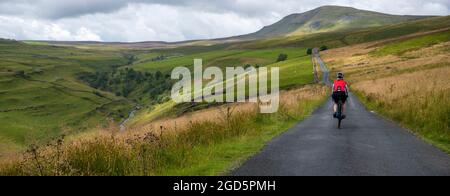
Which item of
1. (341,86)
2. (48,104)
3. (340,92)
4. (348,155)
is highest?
(341,86)

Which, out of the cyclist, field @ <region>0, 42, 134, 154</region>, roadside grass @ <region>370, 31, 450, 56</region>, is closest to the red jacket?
the cyclist

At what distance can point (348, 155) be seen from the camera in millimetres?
12531

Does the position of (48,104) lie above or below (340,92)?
below

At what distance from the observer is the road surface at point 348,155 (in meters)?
10.5

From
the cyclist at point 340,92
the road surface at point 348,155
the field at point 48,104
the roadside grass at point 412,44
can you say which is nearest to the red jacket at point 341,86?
the cyclist at point 340,92

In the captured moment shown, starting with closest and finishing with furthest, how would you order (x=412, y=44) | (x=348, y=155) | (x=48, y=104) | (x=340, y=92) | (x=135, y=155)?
(x=135, y=155) → (x=348, y=155) → (x=340, y=92) → (x=412, y=44) → (x=48, y=104)

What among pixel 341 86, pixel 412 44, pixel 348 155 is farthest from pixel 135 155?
pixel 412 44

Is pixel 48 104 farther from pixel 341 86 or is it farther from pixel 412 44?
pixel 341 86

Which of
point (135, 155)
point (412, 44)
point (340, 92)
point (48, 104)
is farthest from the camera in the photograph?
point (48, 104)

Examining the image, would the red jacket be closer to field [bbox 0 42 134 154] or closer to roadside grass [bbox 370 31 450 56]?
roadside grass [bbox 370 31 450 56]
